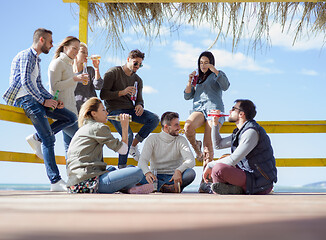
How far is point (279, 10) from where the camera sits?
5.20 metres

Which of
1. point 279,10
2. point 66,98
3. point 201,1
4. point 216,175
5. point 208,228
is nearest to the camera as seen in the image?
point 208,228

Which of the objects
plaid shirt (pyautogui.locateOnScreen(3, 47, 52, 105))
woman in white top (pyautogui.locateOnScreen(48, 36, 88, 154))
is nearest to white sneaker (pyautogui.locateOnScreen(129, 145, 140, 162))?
woman in white top (pyautogui.locateOnScreen(48, 36, 88, 154))

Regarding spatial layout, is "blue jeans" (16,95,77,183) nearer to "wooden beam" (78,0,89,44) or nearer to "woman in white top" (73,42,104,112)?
"woman in white top" (73,42,104,112)

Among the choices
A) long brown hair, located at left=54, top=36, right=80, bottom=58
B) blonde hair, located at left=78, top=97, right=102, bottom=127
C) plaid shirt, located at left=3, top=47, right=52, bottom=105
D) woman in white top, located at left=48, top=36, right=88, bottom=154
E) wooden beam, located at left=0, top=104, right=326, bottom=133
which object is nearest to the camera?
blonde hair, located at left=78, top=97, right=102, bottom=127

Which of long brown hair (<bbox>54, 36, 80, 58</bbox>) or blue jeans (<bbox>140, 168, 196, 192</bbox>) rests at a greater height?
long brown hair (<bbox>54, 36, 80, 58</bbox>)

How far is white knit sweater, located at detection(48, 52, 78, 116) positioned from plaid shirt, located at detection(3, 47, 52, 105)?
188 mm

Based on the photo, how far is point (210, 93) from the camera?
4316 mm

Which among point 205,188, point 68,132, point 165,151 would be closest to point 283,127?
point 205,188

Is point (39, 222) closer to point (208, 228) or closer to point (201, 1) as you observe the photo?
point (208, 228)

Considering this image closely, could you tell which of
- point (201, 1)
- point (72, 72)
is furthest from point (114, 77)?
point (201, 1)

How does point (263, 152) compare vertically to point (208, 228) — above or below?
below

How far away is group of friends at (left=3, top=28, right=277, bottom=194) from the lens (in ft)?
10.1

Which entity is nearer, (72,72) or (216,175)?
(216,175)

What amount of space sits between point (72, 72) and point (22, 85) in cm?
59
